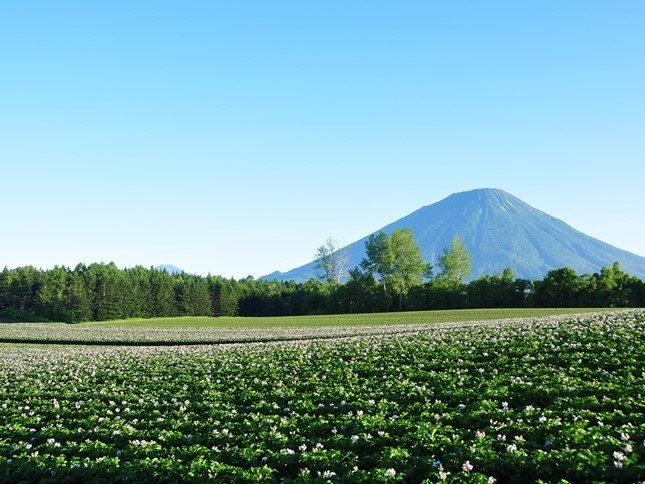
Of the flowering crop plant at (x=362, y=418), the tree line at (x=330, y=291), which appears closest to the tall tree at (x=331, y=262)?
the tree line at (x=330, y=291)

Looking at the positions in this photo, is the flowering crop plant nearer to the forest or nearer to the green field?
the green field

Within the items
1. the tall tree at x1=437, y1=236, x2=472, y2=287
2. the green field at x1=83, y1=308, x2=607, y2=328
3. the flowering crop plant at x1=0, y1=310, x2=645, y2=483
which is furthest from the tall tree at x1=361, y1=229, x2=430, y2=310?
the flowering crop plant at x1=0, y1=310, x2=645, y2=483

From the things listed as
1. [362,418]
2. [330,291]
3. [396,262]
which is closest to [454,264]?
[396,262]

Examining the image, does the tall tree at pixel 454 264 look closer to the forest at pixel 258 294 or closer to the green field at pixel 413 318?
the forest at pixel 258 294

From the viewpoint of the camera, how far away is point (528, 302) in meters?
92.5

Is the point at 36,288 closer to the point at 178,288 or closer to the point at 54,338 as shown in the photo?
the point at 178,288

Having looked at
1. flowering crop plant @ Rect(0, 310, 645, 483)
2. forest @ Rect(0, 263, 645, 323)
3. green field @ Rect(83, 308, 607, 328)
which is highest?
forest @ Rect(0, 263, 645, 323)

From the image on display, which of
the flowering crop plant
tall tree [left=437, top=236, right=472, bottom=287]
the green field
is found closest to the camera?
the flowering crop plant

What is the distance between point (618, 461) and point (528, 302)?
295 feet

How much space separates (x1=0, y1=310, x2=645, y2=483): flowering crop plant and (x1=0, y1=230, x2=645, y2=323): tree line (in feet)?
236

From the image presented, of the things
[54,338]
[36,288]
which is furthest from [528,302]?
[36,288]

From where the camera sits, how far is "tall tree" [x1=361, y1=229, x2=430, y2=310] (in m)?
116

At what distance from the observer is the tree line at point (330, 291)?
8931 cm

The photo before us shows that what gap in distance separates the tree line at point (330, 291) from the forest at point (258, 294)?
7.7 inches
